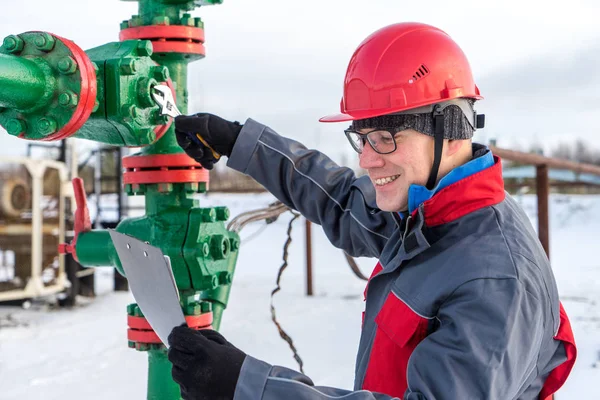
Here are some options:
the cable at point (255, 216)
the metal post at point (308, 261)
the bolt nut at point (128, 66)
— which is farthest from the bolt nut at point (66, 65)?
the metal post at point (308, 261)

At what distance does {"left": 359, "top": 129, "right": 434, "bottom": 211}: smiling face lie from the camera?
1.34 metres

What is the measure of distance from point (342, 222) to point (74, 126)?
78 centimetres

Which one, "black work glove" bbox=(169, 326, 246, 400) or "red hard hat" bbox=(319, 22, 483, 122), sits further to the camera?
"red hard hat" bbox=(319, 22, 483, 122)

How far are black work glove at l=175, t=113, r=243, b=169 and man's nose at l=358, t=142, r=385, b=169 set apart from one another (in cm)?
42

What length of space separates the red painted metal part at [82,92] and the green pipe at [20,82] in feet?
0.23

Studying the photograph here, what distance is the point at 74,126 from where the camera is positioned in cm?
128

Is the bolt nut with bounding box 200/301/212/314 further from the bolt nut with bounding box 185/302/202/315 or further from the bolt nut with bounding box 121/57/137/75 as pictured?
the bolt nut with bounding box 121/57/137/75

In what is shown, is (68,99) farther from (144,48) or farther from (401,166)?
(401,166)

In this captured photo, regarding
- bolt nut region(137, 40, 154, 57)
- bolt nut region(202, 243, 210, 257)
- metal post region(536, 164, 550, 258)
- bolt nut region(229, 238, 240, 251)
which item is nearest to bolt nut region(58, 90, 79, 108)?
bolt nut region(137, 40, 154, 57)

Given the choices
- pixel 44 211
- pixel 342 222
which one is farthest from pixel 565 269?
pixel 342 222

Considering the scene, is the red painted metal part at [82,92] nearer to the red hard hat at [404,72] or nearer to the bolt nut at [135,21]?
the bolt nut at [135,21]

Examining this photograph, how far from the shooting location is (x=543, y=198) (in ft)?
12.3

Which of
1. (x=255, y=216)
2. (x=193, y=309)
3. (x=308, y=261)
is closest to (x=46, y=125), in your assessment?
(x=193, y=309)

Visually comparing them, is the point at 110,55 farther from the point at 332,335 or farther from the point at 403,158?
Result: the point at 332,335
